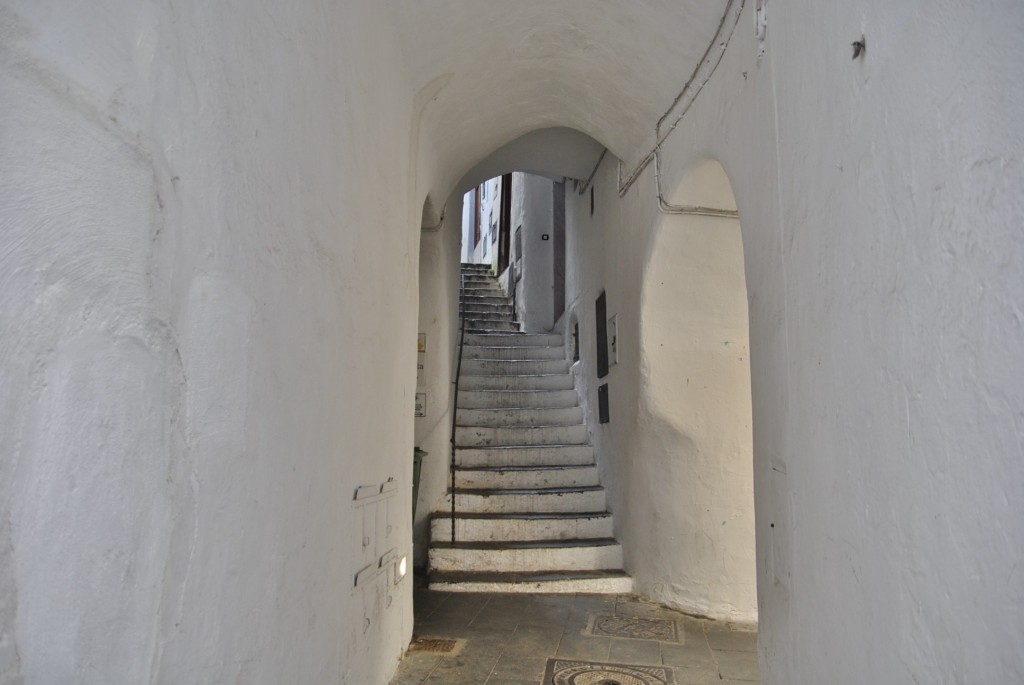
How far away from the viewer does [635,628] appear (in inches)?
149

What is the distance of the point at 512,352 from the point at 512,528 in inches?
105

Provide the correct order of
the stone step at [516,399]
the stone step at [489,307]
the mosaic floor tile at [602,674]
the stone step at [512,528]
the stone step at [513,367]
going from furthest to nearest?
1. the stone step at [489,307]
2. the stone step at [513,367]
3. the stone step at [516,399]
4. the stone step at [512,528]
5. the mosaic floor tile at [602,674]

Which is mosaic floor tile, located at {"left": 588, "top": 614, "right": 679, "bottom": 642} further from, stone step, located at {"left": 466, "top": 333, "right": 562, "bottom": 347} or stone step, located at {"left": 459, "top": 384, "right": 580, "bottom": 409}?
stone step, located at {"left": 466, "top": 333, "right": 562, "bottom": 347}

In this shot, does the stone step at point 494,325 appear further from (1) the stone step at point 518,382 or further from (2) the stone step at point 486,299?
(1) the stone step at point 518,382

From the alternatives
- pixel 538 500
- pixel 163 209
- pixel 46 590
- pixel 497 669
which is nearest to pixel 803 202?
pixel 163 209

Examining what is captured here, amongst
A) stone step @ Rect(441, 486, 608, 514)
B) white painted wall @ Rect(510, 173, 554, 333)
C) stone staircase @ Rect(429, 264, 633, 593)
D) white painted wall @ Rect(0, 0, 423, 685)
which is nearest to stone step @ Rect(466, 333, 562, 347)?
stone staircase @ Rect(429, 264, 633, 593)

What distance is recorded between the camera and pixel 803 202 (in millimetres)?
2102

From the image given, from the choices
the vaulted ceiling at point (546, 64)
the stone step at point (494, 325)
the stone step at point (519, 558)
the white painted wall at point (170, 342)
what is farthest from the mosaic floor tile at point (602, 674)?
the stone step at point (494, 325)

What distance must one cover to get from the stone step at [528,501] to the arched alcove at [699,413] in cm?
116

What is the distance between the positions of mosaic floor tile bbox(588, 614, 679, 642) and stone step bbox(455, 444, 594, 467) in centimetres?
197

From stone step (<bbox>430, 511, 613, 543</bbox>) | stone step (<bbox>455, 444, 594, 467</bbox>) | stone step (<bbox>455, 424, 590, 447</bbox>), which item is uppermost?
stone step (<bbox>455, 424, 590, 447</bbox>)

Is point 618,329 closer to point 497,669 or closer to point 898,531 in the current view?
point 497,669

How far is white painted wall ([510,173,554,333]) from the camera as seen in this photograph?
8875 millimetres

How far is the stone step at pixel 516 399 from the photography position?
6.62 m
